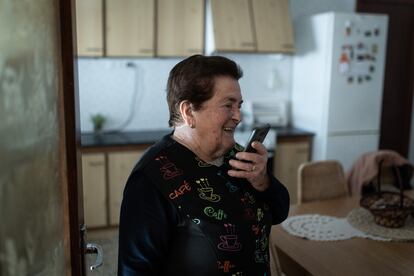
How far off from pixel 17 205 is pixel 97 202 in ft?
9.78

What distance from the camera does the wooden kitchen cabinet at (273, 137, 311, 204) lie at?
3.93m

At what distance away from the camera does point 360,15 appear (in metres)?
3.91

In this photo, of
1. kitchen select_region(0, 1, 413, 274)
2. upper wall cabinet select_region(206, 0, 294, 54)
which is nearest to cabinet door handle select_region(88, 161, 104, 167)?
kitchen select_region(0, 1, 413, 274)

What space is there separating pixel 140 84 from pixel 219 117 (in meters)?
2.87

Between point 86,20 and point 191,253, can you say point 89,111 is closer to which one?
point 86,20

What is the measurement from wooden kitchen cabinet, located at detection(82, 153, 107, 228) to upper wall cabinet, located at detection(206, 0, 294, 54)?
136 centimetres

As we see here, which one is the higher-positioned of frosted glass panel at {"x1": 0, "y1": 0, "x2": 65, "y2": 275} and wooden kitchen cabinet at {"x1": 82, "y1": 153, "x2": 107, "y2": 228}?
frosted glass panel at {"x1": 0, "y1": 0, "x2": 65, "y2": 275}

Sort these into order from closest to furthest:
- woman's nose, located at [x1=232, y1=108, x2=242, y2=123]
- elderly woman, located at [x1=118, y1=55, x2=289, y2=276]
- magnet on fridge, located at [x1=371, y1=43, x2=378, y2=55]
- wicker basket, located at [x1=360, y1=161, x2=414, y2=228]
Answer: elderly woman, located at [x1=118, y1=55, x2=289, y2=276], woman's nose, located at [x1=232, y1=108, x2=242, y2=123], wicker basket, located at [x1=360, y1=161, x2=414, y2=228], magnet on fridge, located at [x1=371, y1=43, x2=378, y2=55]

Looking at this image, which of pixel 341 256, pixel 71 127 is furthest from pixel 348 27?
pixel 71 127

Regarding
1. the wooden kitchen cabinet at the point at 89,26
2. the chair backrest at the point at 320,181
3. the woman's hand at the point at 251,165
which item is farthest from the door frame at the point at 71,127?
the wooden kitchen cabinet at the point at 89,26

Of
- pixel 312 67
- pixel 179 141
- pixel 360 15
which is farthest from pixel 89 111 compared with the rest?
pixel 179 141

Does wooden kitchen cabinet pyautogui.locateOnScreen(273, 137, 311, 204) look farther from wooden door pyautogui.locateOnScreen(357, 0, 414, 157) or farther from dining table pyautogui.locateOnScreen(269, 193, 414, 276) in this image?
dining table pyautogui.locateOnScreen(269, 193, 414, 276)

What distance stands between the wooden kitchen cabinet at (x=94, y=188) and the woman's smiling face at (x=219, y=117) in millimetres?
2373

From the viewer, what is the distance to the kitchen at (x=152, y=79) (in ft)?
12.6
